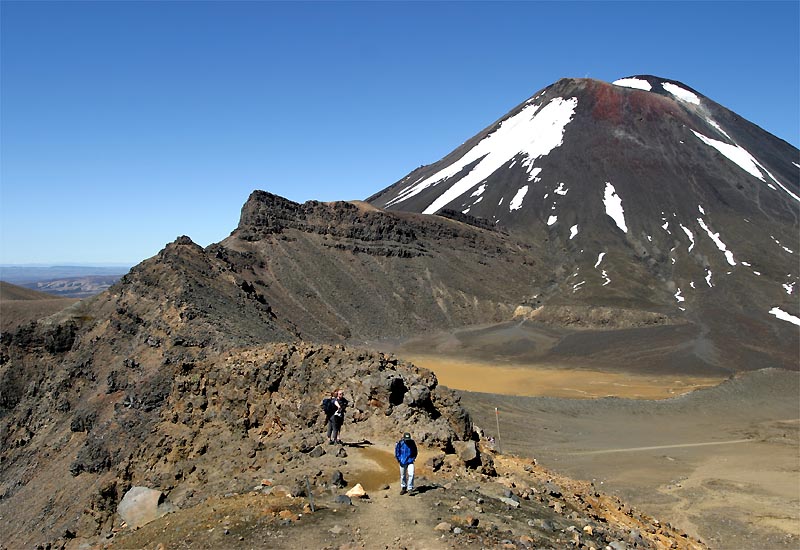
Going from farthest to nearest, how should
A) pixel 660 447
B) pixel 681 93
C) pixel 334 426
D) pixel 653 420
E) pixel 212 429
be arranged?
pixel 681 93
pixel 653 420
pixel 660 447
pixel 212 429
pixel 334 426

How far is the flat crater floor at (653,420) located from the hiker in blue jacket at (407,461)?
1271 cm

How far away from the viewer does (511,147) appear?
128 metres

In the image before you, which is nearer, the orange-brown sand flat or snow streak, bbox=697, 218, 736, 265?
the orange-brown sand flat

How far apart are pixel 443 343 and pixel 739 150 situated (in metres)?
89.9

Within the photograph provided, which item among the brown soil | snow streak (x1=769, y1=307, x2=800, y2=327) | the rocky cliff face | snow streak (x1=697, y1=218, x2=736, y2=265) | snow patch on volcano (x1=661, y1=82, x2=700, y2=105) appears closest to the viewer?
the brown soil

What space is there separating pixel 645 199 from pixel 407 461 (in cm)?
10073

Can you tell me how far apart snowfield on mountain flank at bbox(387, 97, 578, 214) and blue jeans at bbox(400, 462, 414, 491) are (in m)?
105

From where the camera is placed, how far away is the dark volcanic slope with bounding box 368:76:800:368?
7562cm

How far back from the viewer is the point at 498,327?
7025 cm

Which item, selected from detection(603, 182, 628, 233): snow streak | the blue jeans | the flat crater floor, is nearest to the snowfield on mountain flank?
detection(603, 182, 628, 233): snow streak

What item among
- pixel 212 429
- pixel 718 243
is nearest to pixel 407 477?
pixel 212 429

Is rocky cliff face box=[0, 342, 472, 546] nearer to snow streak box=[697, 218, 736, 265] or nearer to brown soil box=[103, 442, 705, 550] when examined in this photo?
brown soil box=[103, 442, 705, 550]

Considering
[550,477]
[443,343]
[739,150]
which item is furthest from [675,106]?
[550,477]

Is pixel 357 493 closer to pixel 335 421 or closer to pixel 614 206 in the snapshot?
pixel 335 421
